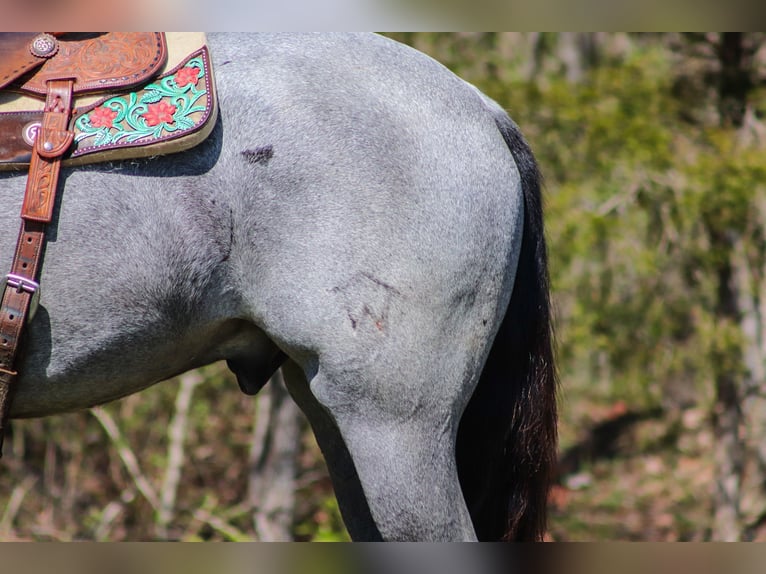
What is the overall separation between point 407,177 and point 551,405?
700mm

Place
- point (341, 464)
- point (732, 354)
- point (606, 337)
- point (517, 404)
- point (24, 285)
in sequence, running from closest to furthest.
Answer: point (24, 285)
point (517, 404)
point (341, 464)
point (732, 354)
point (606, 337)

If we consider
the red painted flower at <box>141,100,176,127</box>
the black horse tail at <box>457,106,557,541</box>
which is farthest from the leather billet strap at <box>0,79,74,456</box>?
the black horse tail at <box>457,106,557,541</box>

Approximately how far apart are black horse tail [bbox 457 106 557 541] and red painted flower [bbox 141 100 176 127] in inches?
28.9

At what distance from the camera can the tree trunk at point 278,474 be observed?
376 cm

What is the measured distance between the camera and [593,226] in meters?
3.60

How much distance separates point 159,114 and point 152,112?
15mm

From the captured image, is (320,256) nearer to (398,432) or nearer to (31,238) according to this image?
(398,432)

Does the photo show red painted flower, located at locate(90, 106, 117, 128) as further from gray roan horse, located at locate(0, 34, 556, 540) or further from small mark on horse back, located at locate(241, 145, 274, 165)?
small mark on horse back, located at locate(241, 145, 274, 165)

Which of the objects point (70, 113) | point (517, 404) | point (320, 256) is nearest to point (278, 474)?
point (517, 404)

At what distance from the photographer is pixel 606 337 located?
388 cm

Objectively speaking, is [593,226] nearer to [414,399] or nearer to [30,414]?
[414,399]

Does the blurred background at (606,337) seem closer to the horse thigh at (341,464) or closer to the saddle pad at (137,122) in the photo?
the horse thigh at (341,464)

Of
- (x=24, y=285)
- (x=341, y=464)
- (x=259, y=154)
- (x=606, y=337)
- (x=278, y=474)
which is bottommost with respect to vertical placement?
(x=278, y=474)

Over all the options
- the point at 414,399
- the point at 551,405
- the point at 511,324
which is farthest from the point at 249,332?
the point at 551,405
